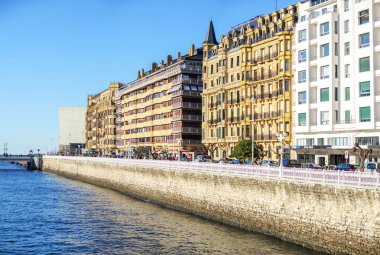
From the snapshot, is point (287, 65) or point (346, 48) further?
point (287, 65)

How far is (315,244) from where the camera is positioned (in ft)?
111

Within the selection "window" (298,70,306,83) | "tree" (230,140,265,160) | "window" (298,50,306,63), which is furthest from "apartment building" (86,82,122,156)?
"window" (298,50,306,63)

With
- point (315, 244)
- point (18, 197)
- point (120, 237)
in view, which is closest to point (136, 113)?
point (18, 197)

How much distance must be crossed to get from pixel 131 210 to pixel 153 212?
3.10 meters

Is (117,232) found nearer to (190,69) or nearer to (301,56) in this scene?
(301,56)

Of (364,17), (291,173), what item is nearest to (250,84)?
(364,17)

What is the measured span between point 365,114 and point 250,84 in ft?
91.2

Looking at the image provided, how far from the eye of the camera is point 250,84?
89375 millimetres

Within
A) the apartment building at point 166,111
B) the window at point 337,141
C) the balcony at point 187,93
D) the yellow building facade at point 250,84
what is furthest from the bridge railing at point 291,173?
the balcony at point 187,93

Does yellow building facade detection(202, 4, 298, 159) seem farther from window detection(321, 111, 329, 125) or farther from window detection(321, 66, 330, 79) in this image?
window detection(321, 66, 330, 79)

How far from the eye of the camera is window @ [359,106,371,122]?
63556mm

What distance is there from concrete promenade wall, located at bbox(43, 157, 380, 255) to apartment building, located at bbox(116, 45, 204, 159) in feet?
129

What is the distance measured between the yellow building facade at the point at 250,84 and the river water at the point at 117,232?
1046 inches

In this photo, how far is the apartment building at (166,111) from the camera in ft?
372
